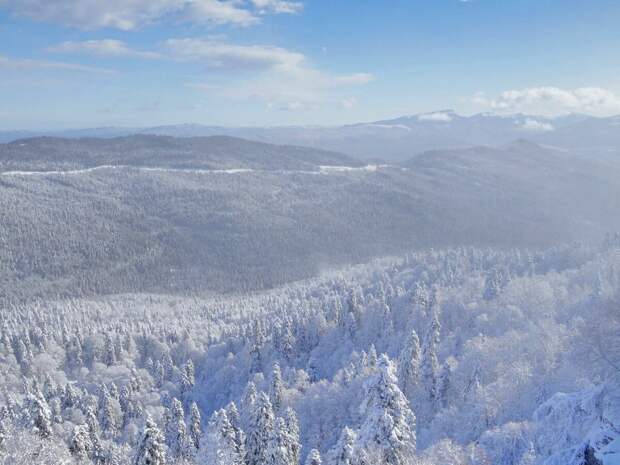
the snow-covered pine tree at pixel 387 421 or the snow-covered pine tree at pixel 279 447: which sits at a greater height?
the snow-covered pine tree at pixel 387 421

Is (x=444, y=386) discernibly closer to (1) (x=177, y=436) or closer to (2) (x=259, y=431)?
(1) (x=177, y=436)

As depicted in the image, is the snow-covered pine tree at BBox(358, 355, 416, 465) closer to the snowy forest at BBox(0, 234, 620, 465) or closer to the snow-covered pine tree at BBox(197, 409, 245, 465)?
the snowy forest at BBox(0, 234, 620, 465)

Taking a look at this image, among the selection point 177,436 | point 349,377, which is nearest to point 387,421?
point 177,436

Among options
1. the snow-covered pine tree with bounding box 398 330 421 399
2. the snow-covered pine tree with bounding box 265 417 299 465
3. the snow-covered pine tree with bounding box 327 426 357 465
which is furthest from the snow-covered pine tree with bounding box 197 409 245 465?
the snow-covered pine tree with bounding box 398 330 421 399

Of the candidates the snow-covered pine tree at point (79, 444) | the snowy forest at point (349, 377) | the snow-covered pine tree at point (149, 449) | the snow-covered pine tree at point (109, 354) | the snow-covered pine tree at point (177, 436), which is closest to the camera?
the snow-covered pine tree at point (149, 449)

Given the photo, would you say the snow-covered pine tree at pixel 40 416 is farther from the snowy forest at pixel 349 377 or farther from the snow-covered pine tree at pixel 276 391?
the snow-covered pine tree at pixel 276 391

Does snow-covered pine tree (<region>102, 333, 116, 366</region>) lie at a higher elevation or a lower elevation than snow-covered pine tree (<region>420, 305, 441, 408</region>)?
lower

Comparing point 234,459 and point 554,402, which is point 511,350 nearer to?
point 554,402

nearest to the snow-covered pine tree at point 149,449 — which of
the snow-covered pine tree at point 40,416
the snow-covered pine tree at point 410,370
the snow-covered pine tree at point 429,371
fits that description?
the snow-covered pine tree at point 40,416

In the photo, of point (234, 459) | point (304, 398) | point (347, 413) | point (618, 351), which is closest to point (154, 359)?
point (304, 398)
